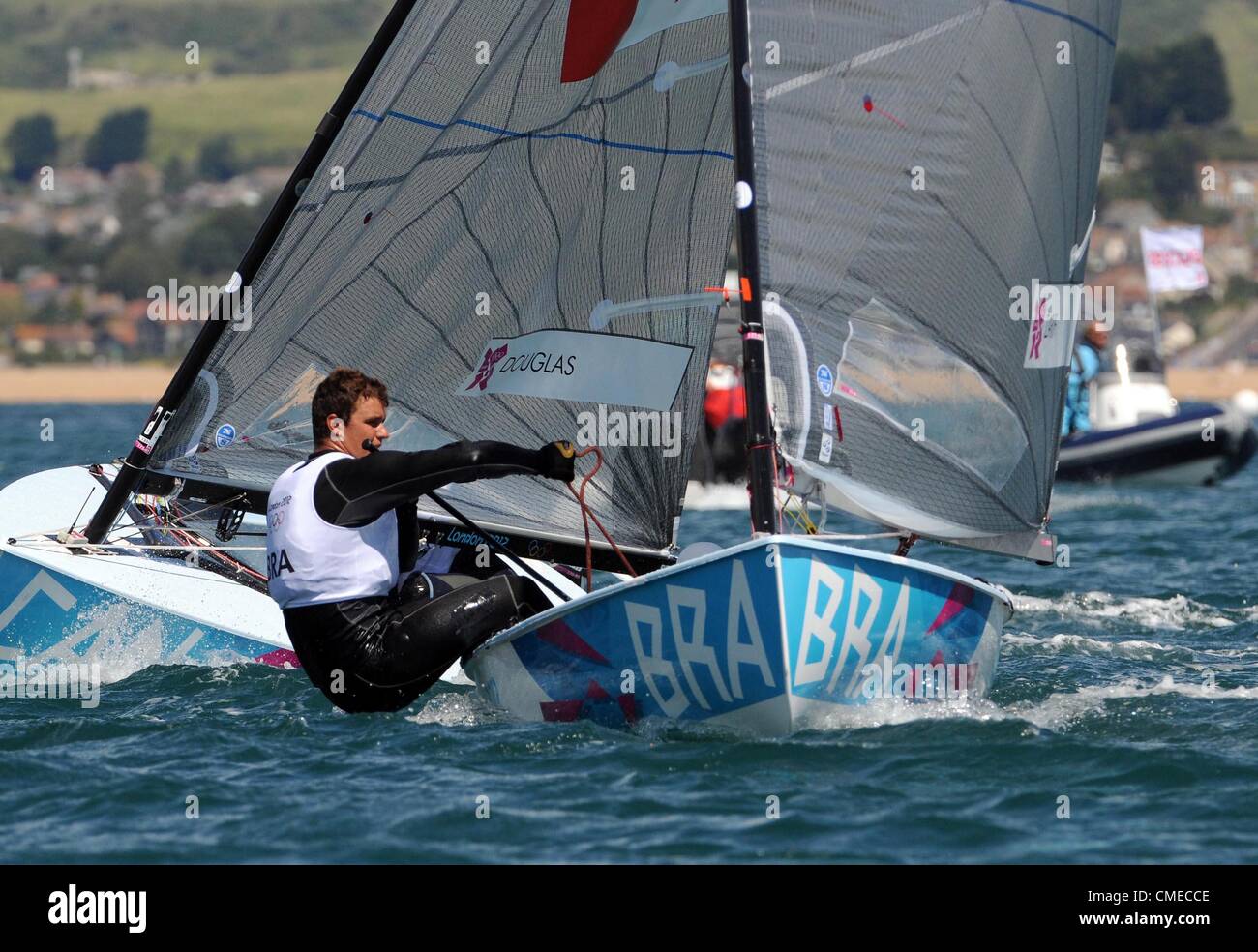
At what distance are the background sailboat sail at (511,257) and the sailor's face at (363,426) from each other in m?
1.26

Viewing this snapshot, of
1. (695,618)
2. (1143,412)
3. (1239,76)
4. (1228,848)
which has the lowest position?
(1228,848)

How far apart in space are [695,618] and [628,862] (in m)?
1.04

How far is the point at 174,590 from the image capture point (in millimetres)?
7773

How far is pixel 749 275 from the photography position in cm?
611

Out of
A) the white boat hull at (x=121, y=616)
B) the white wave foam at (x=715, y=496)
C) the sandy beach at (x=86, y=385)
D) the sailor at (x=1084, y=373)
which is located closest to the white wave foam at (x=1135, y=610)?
the white boat hull at (x=121, y=616)

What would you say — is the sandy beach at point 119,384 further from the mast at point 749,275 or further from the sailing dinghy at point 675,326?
the mast at point 749,275

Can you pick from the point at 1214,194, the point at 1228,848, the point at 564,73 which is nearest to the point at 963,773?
the point at 1228,848

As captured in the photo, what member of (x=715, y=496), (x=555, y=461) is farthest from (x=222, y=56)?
(x=555, y=461)

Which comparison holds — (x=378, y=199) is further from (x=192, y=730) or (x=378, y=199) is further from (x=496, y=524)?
(x=192, y=730)

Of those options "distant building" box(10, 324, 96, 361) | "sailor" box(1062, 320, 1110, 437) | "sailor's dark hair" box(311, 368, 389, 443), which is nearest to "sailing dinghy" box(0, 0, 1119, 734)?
"sailor's dark hair" box(311, 368, 389, 443)

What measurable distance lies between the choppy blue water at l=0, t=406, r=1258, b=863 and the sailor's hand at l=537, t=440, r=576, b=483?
85 centimetres

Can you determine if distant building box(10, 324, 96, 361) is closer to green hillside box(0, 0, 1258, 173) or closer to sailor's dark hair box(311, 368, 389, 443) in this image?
green hillside box(0, 0, 1258, 173)

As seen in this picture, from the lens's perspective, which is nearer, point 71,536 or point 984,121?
point 984,121

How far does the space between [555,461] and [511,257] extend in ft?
6.10
